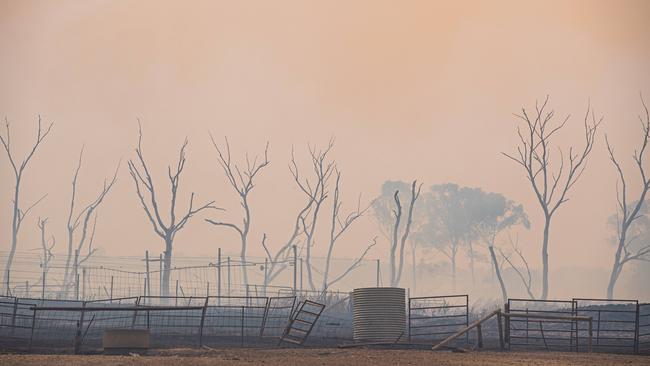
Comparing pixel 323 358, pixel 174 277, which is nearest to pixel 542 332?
pixel 323 358

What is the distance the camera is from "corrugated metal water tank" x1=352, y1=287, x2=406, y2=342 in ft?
89.7

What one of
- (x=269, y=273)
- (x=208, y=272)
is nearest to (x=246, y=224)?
(x=269, y=273)

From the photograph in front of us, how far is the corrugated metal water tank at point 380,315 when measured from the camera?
2734 cm

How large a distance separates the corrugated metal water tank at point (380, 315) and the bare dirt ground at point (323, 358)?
352 centimetres

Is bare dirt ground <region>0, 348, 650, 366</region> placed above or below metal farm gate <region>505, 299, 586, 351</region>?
below

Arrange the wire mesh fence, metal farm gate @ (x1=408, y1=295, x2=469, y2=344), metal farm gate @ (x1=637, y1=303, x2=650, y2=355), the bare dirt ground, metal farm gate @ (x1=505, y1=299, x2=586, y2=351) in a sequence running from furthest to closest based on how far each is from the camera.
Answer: the wire mesh fence → metal farm gate @ (x1=637, y1=303, x2=650, y2=355) → metal farm gate @ (x1=408, y1=295, x2=469, y2=344) → metal farm gate @ (x1=505, y1=299, x2=586, y2=351) → the bare dirt ground

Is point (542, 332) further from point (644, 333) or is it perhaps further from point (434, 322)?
point (434, 322)

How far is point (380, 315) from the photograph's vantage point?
1077 inches

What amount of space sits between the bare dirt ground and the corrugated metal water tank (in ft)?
11.6

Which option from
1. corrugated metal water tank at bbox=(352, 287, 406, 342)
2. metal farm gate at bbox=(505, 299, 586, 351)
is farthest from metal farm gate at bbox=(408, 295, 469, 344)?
metal farm gate at bbox=(505, 299, 586, 351)

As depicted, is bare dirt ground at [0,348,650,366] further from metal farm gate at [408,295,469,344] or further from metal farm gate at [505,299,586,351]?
metal farm gate at [505,299,586,351]

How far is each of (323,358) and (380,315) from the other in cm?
674

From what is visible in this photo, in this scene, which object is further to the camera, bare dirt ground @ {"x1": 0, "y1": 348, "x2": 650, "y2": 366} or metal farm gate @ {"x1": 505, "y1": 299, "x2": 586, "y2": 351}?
metal farm gate @ {"x1": 505, "y1": 299, "x2": 586, "y2": 351}

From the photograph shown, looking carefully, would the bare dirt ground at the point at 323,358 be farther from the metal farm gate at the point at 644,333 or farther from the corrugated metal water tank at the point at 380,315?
the metal farm gate at the point at 644,333
